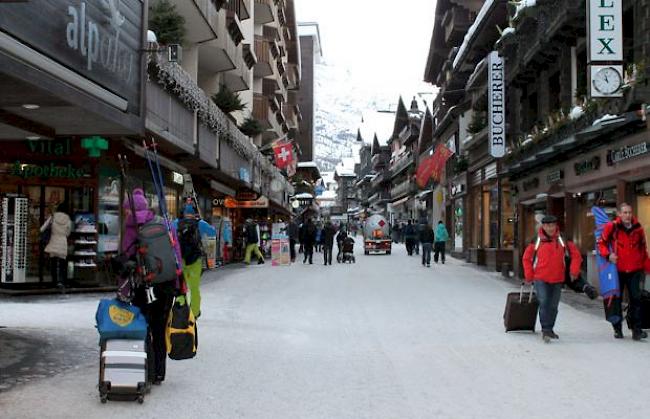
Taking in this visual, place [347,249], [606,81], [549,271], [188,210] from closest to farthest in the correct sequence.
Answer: [188,210]
[549,271]
[606,81]
[347,249]

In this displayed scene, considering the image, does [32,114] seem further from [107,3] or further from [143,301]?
[143,301]

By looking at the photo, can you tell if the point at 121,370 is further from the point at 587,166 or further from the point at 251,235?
the point at 251,235

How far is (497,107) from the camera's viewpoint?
2370 centimetres

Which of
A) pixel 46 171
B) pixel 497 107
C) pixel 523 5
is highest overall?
pixel 523 5

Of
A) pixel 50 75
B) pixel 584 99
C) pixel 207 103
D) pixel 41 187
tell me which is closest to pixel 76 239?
pixel 41 187

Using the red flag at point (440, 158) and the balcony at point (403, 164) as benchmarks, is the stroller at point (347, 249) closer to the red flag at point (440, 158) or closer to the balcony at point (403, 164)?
the red flag at point (440, 158)

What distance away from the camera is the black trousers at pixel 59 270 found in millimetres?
14594

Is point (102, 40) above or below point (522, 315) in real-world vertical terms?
above

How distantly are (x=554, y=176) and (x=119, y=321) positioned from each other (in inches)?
625

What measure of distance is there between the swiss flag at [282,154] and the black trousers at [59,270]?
22864mm

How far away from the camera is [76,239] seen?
15.0 m

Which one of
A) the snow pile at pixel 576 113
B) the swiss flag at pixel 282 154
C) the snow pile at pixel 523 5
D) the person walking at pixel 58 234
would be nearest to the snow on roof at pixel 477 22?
the snow pile at pixel 523 5

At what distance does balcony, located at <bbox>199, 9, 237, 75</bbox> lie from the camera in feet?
80.7

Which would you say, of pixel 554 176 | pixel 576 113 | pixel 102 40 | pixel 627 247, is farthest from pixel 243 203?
pixel 627 247
